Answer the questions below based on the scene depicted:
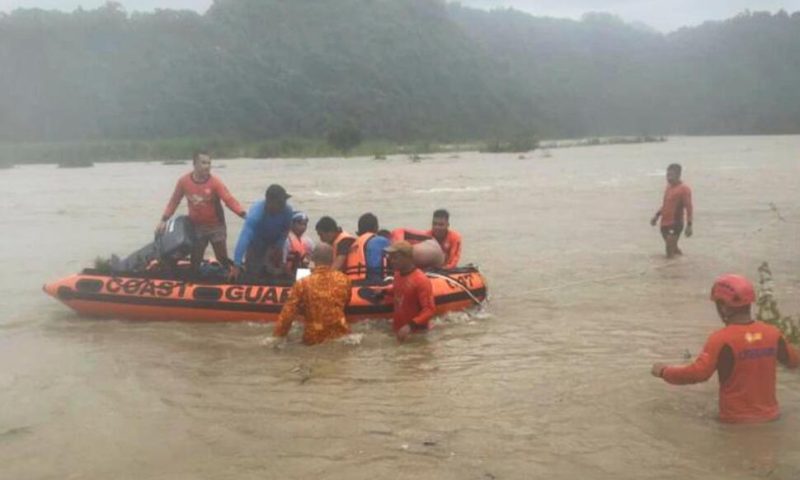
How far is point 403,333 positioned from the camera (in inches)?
313

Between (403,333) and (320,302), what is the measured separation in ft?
2.40

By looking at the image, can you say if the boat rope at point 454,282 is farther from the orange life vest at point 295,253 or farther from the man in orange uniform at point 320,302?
the orange life vest at point 295,253

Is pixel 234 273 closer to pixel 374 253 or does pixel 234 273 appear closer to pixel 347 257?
pixel 347 257

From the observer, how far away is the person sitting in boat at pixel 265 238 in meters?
8.91

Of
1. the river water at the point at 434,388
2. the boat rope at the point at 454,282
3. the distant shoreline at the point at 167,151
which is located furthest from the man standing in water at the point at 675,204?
the distant shoreline at the point at 167,151

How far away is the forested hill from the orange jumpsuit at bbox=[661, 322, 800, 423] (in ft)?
165

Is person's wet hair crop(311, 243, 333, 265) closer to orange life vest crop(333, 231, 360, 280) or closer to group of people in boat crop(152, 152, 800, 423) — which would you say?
group of people in boat crop(152, 152, 800, 423)

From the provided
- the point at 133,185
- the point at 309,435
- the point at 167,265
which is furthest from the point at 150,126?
the point at 309,435

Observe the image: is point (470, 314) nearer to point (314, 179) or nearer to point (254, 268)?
point (254, 268)

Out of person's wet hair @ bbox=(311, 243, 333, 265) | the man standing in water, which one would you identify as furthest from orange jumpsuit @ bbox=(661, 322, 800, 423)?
the man standing in water

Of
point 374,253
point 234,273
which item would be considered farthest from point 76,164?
point 374,253

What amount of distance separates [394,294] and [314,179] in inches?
842

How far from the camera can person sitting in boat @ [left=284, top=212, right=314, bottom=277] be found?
9578mm

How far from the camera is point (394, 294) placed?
26.7 feet
